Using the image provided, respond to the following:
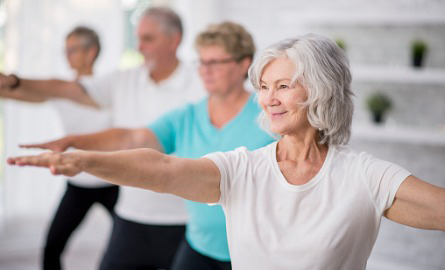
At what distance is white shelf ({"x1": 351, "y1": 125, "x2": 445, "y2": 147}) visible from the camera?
134 inches

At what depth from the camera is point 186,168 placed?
1245mm

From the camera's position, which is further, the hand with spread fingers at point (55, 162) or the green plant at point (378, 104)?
the green plant at point (378, 104)

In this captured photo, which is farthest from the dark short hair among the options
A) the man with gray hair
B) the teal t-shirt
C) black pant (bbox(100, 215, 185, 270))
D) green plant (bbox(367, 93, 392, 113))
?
green plant (bbox(367, 93, 392, 113))

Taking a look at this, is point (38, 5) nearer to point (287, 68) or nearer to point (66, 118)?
point (66, 118)

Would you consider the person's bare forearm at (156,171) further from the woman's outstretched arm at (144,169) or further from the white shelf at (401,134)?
the white shelf at (401,134)

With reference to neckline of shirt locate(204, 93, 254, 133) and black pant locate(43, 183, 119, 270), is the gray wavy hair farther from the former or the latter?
black pant locate(43, 183, 119, 270)

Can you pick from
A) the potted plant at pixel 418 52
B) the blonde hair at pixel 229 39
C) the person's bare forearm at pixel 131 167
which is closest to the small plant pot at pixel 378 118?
the potted plant at pixel 418 52

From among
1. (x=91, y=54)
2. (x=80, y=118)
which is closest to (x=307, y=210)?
(x=80, y=118)

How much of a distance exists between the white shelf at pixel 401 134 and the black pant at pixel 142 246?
69.9 inches

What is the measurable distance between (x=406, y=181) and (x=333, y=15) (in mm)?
2643

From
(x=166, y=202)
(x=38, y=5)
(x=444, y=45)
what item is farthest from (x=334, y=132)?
(x=38, y=5)

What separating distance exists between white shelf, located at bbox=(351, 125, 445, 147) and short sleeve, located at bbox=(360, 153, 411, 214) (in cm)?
227

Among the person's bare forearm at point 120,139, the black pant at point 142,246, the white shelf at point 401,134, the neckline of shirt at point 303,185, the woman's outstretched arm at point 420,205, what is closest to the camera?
the woman's outstretched arm at point 420,205

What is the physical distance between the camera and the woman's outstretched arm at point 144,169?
3.28ft
